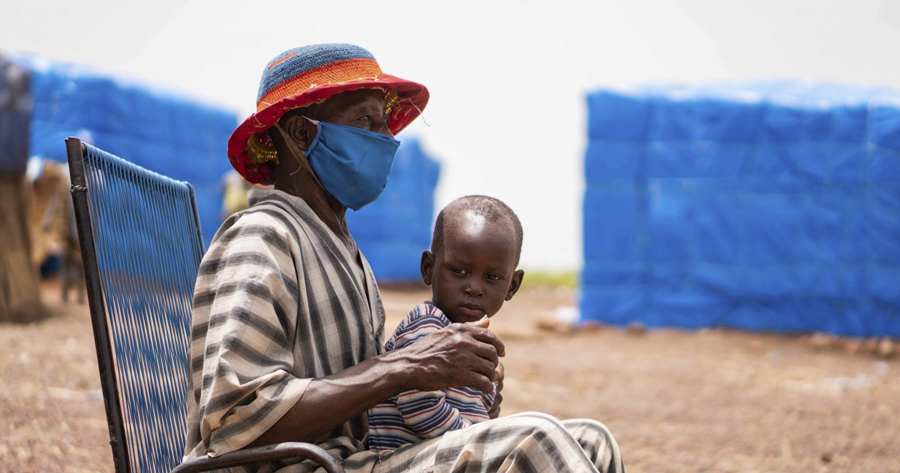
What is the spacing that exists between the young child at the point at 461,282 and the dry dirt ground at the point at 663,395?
114 inches

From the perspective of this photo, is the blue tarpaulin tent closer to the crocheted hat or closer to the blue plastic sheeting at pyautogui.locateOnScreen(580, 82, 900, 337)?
the blue plastic sheeting at pyautogui.locateOnScreen(580, 82, 900, 337)

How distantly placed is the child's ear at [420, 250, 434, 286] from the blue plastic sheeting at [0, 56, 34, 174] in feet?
25.3

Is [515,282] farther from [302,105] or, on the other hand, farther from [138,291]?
[138,291]

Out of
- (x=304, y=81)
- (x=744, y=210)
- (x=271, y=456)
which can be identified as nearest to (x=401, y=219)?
(x=744, y=210)

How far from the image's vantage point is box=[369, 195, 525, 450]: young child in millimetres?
2189

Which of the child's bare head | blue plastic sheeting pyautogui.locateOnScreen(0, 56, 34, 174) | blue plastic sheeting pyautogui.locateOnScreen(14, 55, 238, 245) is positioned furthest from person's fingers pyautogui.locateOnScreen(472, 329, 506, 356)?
blue plastic sheeting pyautogui.locateOnScreen(14, 55, 238, 245)

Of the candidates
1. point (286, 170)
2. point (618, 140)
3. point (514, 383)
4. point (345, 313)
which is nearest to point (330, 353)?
point (345, 313)

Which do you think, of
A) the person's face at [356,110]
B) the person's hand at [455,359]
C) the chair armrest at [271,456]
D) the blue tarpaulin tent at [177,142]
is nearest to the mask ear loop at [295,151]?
the person's face at [356,110]

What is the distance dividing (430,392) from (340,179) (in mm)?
770

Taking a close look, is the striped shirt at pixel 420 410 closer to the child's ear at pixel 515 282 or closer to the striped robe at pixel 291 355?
the striped robe at pixel 291 355

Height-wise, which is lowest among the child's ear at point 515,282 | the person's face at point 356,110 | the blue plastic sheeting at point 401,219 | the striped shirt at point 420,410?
the blue plastic sheeting at point 401,219

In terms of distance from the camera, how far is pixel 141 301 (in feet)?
8.38

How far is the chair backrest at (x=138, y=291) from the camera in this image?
2086mm

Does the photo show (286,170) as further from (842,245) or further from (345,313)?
(842,245)
